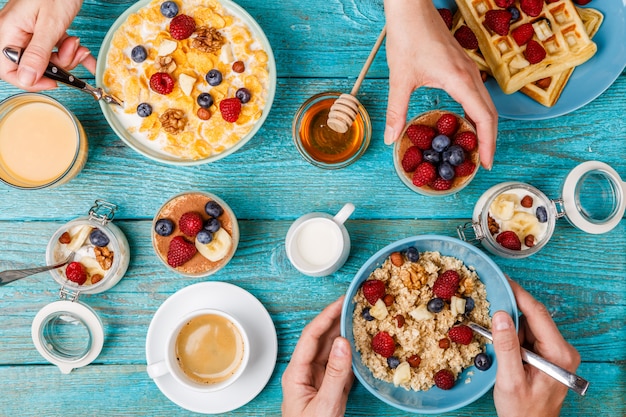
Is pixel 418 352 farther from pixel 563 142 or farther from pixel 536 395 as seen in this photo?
pixel 563 142

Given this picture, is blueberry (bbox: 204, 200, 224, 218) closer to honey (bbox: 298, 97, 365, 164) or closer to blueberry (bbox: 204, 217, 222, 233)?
blueberry (bbox: 204, 217, 222, 233)

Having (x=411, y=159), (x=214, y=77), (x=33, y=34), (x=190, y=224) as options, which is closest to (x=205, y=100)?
(x=214, y=77)

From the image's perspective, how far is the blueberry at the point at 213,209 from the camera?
1349 mm

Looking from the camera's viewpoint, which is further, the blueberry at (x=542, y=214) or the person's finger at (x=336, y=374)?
the blueberry at (x=542, y=214)

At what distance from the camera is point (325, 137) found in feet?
4.84

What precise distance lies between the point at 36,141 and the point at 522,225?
1291 millimetres

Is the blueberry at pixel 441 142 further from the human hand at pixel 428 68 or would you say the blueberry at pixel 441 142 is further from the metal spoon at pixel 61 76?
the metal spoon at pixel 61 76

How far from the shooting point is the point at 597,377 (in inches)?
58.2

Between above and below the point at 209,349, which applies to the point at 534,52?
above

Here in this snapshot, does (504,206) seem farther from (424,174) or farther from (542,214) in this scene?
(424,174)

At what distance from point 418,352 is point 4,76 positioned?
122 centimetres

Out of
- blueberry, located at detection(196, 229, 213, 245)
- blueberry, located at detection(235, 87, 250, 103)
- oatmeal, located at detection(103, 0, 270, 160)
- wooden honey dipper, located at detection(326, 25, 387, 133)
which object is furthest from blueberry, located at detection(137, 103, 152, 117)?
wooden honey dipper, located at detection(326, 25, 387, 133)

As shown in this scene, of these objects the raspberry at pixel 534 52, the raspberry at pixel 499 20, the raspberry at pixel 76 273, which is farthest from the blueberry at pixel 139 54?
the raspberry at pixel 534 52

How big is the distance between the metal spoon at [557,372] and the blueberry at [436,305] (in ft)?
0.42
